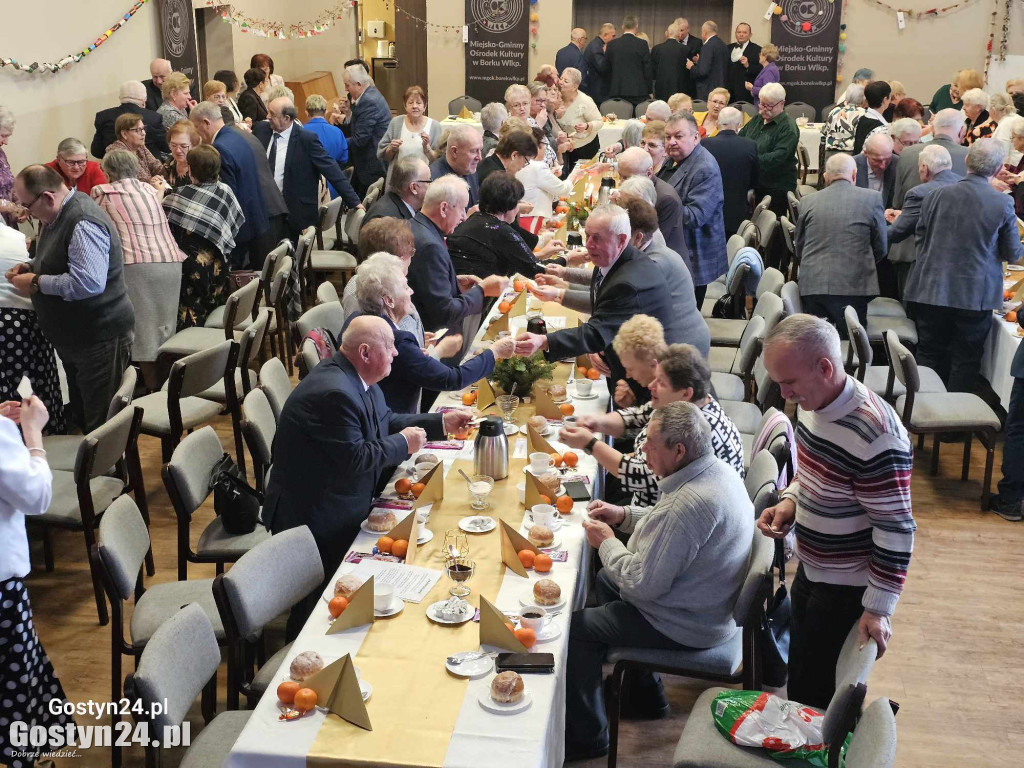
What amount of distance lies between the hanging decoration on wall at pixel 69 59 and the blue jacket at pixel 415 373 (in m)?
6.42

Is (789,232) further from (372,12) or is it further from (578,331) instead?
(372,12)

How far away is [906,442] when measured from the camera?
301cm

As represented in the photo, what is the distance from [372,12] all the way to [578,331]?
1371 cm

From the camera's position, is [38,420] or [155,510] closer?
[38,420]

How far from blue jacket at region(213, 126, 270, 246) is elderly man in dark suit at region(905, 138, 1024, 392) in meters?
4.71

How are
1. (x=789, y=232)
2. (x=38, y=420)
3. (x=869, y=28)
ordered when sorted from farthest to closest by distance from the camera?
(x=869, y=28)
(x=789, y=232)
(x=38, y=420)

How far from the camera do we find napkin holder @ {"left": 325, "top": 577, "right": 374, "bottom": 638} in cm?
300

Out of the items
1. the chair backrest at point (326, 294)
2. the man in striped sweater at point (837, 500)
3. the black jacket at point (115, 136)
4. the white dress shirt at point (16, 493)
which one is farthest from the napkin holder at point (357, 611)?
the black jacket at point (115, 136)

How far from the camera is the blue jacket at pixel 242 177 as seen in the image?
7484mm

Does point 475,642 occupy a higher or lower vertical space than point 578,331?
lower

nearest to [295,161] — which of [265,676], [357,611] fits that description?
[265,676]

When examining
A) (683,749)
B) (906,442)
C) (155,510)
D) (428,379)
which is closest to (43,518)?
(155,510)

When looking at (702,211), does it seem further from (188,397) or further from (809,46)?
(809,46)

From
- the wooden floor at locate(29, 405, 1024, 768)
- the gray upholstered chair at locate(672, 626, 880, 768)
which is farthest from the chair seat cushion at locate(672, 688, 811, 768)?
the wooden floor at locate(29, 405, 1024, 768)
